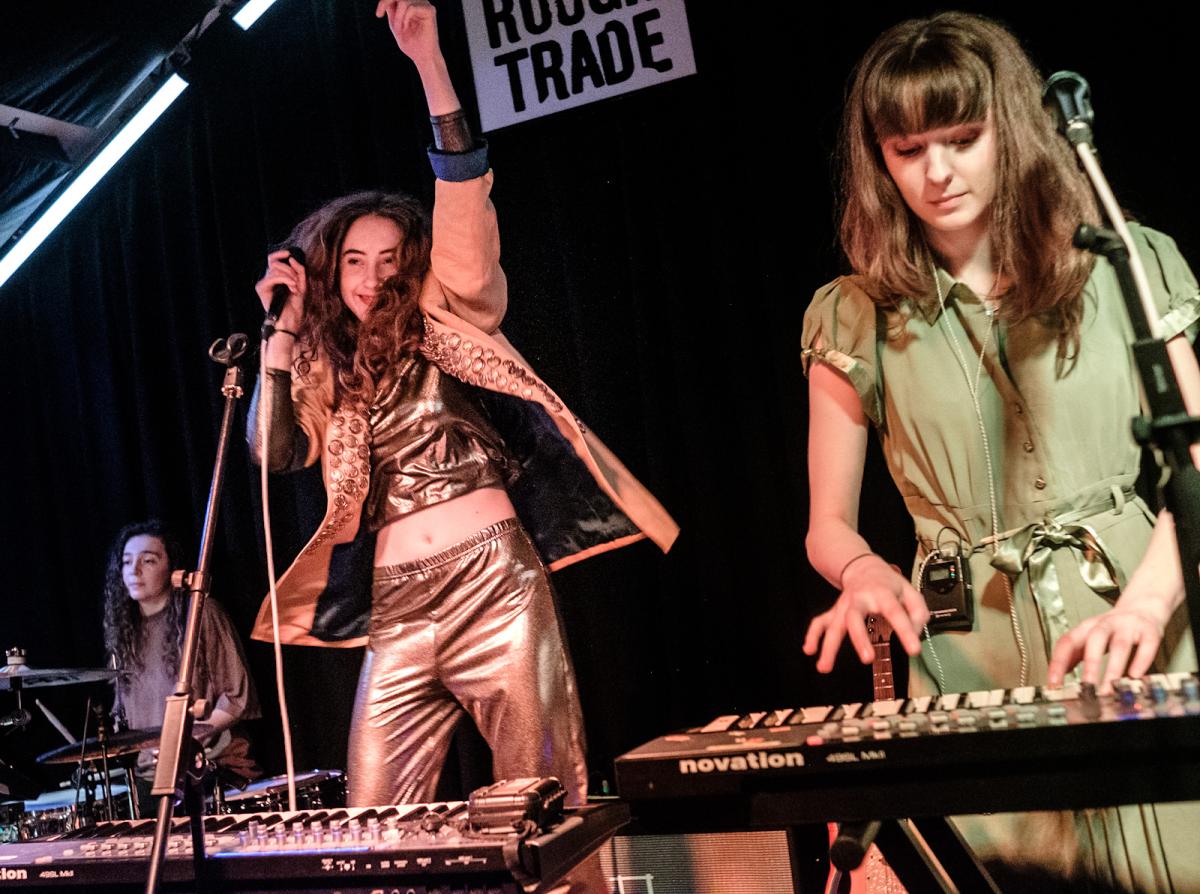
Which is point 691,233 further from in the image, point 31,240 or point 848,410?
point 31,240

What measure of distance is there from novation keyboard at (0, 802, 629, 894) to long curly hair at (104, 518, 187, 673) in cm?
211

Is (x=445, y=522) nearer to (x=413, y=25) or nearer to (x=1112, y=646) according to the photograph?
(x=413, y=25)

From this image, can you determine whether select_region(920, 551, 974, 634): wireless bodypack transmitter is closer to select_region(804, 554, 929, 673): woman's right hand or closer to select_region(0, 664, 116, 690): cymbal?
select_region(804, 554, 929, 673): woman's right hand

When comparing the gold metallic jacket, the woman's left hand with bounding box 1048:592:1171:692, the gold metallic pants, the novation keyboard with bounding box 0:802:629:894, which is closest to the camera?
the woman's left hand with bounding box 1048:592:1171:692

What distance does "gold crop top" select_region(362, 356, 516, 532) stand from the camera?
10.2ft

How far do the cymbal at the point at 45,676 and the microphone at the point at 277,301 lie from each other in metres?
1.54

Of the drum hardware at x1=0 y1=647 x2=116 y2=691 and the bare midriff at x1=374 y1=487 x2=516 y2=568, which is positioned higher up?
the bare midriff at x1=374 y1=487 x2=516 y2=568

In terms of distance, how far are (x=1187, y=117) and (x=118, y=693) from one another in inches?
156

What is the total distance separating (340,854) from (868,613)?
91 cm

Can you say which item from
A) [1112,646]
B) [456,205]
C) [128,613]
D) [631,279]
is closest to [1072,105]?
[1112,646]

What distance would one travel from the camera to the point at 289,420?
3.40 metres

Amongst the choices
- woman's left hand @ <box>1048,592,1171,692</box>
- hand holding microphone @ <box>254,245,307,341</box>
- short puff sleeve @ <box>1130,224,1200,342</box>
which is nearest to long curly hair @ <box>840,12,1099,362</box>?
short puff sleeve @ <box>1130,224,1200,342</box>

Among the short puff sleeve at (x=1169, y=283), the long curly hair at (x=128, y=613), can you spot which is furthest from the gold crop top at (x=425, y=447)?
the short puff sleeve at (x=1169, y=283)

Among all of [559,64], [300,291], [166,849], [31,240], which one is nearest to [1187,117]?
[559,64]
